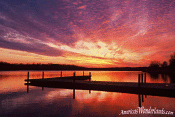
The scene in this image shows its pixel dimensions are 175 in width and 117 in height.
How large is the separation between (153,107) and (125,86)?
243 inches

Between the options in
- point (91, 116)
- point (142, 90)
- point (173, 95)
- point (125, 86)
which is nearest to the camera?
point (91, 116)

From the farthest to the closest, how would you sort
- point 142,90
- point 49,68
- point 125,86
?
point 49,68 → point 125,86 → point 142,90

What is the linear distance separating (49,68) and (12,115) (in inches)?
7050

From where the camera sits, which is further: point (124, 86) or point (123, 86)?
point (123, 86)

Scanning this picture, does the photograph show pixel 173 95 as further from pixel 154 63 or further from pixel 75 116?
pixel 154 63

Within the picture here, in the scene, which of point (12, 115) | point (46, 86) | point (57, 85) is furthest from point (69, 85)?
point (12, 115)

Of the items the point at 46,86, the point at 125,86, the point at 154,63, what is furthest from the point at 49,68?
the point at 125,86

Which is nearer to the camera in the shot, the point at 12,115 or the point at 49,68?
the point at 12,115

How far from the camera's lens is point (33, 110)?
15.5m

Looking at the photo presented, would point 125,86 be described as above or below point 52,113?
above

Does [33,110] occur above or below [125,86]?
below

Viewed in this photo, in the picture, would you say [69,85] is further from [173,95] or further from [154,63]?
[154,63]

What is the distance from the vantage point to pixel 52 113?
1439 centimetres

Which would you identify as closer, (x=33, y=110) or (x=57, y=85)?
(x=33, y=110)
